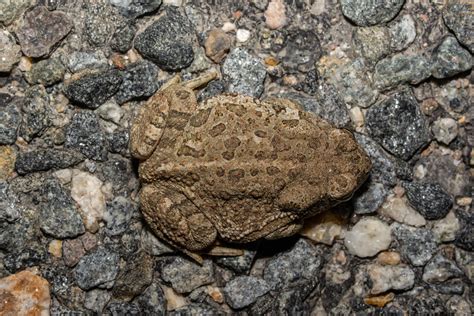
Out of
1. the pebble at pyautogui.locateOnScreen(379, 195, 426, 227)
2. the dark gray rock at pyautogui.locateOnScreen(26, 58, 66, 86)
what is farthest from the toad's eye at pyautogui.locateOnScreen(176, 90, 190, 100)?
the pebble at pyautogui.locateOnScreen(379, 195, 426, 227)

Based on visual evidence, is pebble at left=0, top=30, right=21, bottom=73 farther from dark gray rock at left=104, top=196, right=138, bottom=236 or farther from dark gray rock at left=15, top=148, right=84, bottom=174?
dark gray rock at left=104, top=196, right=138, bottom=236

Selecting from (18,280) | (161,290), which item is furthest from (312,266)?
(18,280)

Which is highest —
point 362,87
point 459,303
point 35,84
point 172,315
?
point 362,87

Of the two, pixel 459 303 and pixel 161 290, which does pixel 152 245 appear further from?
pixel 459 303

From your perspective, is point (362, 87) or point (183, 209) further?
point (362, 87)

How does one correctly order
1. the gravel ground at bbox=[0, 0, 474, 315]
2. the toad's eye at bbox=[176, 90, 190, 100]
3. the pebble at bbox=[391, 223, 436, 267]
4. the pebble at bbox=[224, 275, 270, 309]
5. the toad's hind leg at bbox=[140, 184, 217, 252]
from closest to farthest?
1. the toad's hind leg at bbox=[140, 184, 217, 252]
2. the toad's eye at bbox=[176, 90, 190, 100]
3. the gravel ground at bbox=[0, 0, 474, 315]
4. the pebble at bbox=[224, 275, 270, 309]
5. the pebble at bbox=[391, 223, 436, 267]

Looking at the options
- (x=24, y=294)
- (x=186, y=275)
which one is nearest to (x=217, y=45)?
(x=186, y=275)

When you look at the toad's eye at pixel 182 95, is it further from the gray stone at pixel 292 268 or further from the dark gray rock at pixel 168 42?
the gray stone at pixel 292 268
